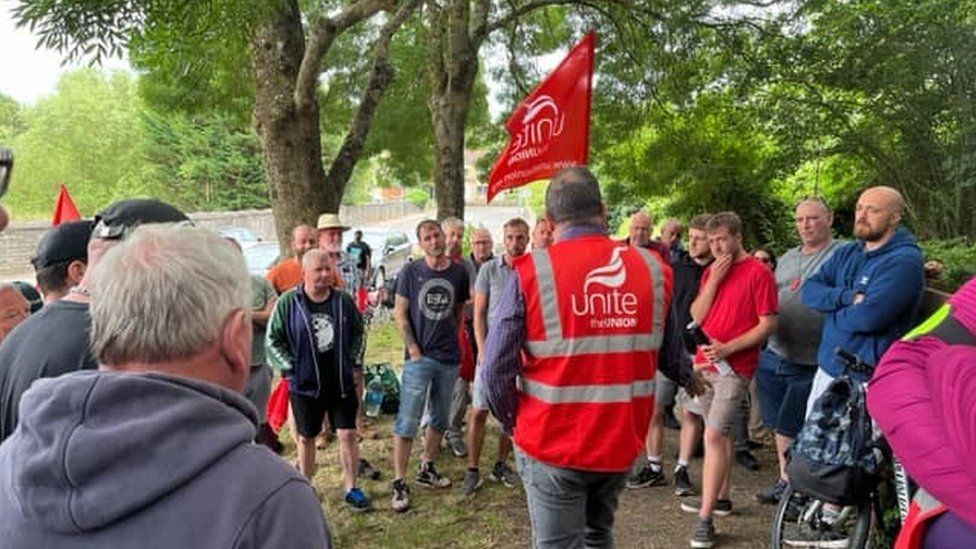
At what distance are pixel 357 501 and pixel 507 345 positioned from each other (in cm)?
238

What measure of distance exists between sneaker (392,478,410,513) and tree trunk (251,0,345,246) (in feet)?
7.99

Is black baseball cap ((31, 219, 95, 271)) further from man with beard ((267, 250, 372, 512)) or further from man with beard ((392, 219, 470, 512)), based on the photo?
man with beard ((392, 219, 470, 512))

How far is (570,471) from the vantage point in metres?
2.62

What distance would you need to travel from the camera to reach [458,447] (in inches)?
215

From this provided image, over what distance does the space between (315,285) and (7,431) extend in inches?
93.4

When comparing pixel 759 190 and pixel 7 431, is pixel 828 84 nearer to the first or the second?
pixel 759 190

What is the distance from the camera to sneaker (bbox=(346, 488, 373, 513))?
4.43 metres

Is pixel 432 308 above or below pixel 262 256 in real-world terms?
above

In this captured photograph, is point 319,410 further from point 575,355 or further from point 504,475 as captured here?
point 575,355

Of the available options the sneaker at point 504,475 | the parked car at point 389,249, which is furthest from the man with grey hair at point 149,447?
the parked car at point 389,249

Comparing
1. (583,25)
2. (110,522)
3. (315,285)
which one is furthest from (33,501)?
(583,25)

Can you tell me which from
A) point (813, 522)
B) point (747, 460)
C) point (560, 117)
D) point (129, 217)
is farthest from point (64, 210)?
point (813, 522)

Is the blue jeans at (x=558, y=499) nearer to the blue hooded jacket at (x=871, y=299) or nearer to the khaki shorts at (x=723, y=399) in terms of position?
the khaki shorts at (x=723, y=399)

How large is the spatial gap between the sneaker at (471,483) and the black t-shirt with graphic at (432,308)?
2.52ft
